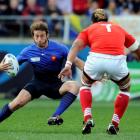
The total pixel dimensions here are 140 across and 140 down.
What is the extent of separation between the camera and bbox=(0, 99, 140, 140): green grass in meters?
11.3

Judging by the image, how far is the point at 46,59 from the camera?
41.8 ft

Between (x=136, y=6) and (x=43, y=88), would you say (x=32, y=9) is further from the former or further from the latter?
(x=43, y=88)

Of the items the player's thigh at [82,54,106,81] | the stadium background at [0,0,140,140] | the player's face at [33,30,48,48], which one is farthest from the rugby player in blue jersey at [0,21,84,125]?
the stadium background at [0,0,140,140]

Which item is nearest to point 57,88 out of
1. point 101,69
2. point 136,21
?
point 101,69

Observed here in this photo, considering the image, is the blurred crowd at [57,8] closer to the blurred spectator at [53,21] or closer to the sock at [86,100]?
the blurred spectator at [53,21]

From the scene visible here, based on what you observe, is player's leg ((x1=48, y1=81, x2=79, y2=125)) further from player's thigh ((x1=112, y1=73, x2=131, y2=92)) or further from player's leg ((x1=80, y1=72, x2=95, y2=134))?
player's thigh ((x1=112, y1=73, x2=131, y2=92))

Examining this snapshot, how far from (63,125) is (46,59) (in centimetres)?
152

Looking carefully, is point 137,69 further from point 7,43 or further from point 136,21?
point 7,43

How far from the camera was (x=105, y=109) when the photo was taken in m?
18.1

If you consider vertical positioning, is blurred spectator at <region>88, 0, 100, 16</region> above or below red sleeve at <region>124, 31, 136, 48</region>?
below

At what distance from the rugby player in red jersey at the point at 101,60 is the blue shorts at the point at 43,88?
0.90 meters

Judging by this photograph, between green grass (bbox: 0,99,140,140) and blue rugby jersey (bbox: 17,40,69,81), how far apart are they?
95 centimetres

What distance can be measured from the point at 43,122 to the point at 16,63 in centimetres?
226

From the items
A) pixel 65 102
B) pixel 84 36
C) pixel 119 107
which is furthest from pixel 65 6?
pixel 119 107
